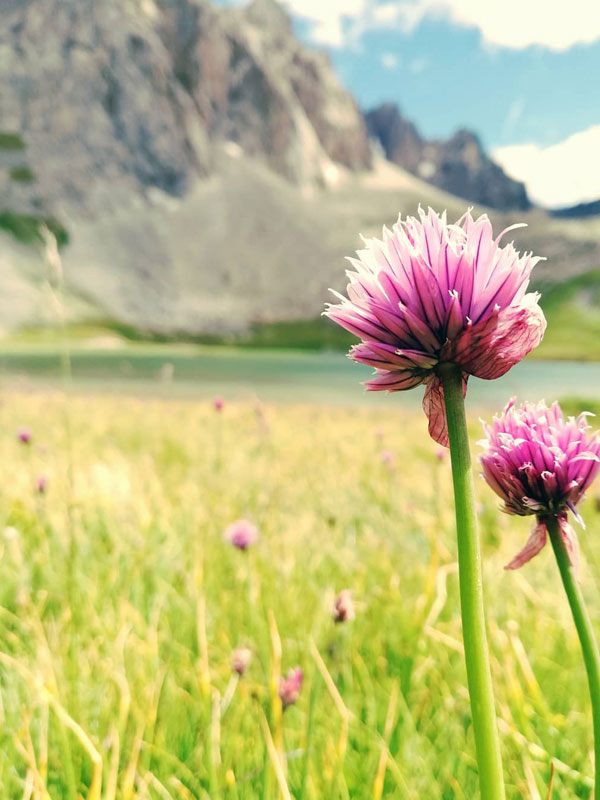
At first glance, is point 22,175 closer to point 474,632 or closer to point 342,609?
point 342,609

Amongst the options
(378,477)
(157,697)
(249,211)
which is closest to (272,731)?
(157,697)

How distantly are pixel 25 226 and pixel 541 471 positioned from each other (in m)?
197

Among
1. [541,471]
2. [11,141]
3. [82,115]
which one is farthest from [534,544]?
[11,141]

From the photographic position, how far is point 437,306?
84 cm

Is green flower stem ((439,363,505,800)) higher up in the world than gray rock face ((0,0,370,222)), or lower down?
lower down

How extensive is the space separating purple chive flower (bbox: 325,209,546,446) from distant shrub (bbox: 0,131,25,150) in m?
212

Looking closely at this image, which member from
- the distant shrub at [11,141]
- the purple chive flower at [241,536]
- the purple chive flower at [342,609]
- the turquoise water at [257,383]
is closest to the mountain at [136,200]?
the distant shrub at [11,141]

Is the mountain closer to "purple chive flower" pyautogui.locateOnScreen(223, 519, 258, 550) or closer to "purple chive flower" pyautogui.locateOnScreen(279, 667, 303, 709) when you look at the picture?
"purple chive flower" pyautogui.locateOnScreen(223, 519, 258, 550)

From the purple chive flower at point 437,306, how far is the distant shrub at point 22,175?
681 feet

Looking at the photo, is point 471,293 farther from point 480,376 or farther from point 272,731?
point 272,731

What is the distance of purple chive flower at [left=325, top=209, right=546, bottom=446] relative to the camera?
0.81m

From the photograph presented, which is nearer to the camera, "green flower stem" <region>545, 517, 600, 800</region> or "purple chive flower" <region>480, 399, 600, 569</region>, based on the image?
"green flower stem" <region>545, 517, 600, 800</region>

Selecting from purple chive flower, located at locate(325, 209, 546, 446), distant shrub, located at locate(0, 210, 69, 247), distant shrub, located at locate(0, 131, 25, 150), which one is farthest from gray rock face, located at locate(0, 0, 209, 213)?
purple chive flower, located at locate(325, 209, 546, 446)

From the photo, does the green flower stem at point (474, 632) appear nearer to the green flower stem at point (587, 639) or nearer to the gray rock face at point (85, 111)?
the green flower stem at point (587, 639)
